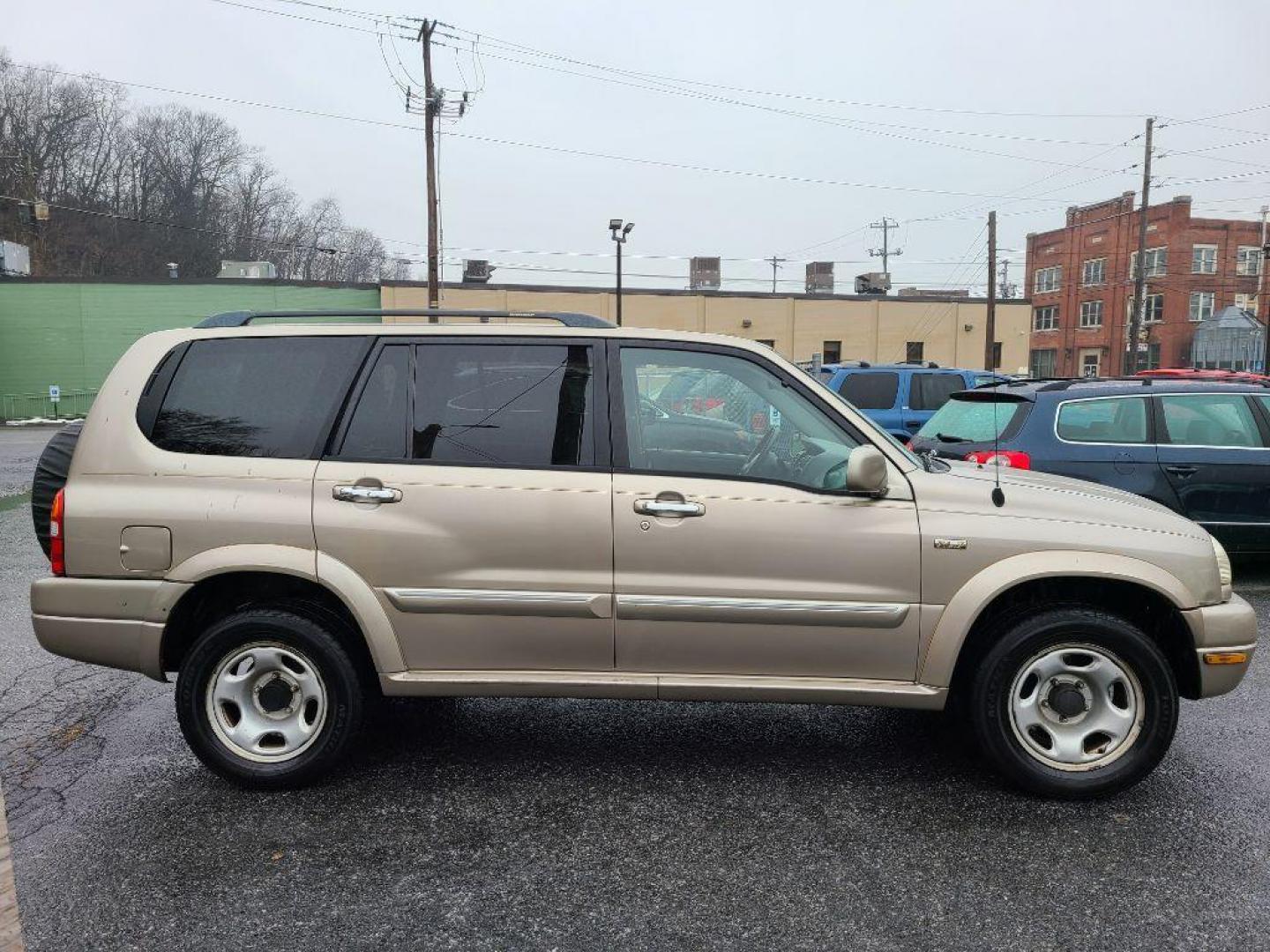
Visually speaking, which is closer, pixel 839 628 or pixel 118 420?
pixel 839 628

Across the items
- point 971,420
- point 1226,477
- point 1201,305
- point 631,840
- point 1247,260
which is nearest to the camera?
point 631,840

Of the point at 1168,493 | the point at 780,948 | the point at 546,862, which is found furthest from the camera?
the point at 1168,493

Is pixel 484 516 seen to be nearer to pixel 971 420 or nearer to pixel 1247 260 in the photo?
pixel 971 420

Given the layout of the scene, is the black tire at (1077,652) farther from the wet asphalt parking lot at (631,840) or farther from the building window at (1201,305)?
the building window at (1201,305)

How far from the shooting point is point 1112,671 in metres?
3.60

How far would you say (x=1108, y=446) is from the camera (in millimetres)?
7152

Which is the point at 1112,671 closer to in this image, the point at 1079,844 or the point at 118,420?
the point at 1079,844

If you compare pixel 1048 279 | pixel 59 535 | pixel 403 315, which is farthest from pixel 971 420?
pixel 1048 279

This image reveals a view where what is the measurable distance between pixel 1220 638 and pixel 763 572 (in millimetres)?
1783

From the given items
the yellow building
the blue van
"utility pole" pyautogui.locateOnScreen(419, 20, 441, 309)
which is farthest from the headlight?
the yellow building

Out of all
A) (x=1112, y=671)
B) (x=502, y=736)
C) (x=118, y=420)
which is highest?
(x=118, y=420)

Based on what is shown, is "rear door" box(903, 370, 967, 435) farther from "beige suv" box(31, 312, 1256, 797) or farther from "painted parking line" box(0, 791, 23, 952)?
"painted parking line" box(0, 791, 23, 952)

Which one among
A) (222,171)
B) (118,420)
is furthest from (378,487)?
(222,171)

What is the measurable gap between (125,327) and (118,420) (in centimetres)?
4096
